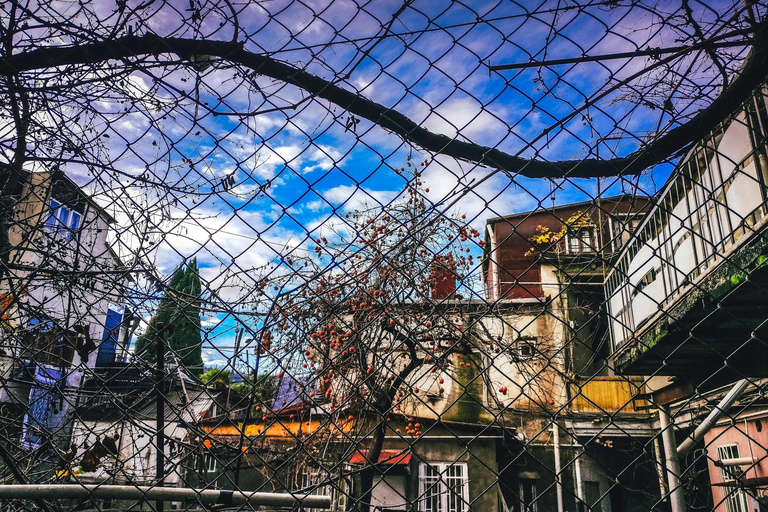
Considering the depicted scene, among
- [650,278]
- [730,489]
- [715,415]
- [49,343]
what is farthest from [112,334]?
[730,489]

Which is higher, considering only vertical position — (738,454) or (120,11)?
(120,11)

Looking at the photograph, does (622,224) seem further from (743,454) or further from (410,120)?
(743,454)

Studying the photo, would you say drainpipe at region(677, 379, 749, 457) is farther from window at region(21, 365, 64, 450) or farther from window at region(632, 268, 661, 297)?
window at region(21, 365, 64, 450)

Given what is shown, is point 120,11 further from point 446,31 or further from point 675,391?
point 675,391

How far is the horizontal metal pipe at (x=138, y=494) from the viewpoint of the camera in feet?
3.36

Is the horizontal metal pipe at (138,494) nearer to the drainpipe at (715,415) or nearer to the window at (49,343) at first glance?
the window at (49,343)

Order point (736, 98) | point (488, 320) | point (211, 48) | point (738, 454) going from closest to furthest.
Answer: point (736, 98), point (211, 48), point (738, 454), point (488, 320)

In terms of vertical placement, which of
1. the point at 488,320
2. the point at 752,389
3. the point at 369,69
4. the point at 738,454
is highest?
the point at 488,320

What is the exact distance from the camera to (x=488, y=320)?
10.9 metres

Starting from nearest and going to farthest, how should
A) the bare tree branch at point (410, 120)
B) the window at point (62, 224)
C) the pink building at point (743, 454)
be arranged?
the bare tree branch at point (410, 120) → the window at point (62, 224) → the pink building at point (743, 454)

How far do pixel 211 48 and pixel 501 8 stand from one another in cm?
77

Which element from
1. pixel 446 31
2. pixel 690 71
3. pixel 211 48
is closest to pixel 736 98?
pixel 690 71

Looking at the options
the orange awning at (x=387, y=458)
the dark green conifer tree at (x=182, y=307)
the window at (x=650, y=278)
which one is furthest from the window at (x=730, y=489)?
the dark green conifer tree at (x=182, y=307)

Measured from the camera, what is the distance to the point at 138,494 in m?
1.03
